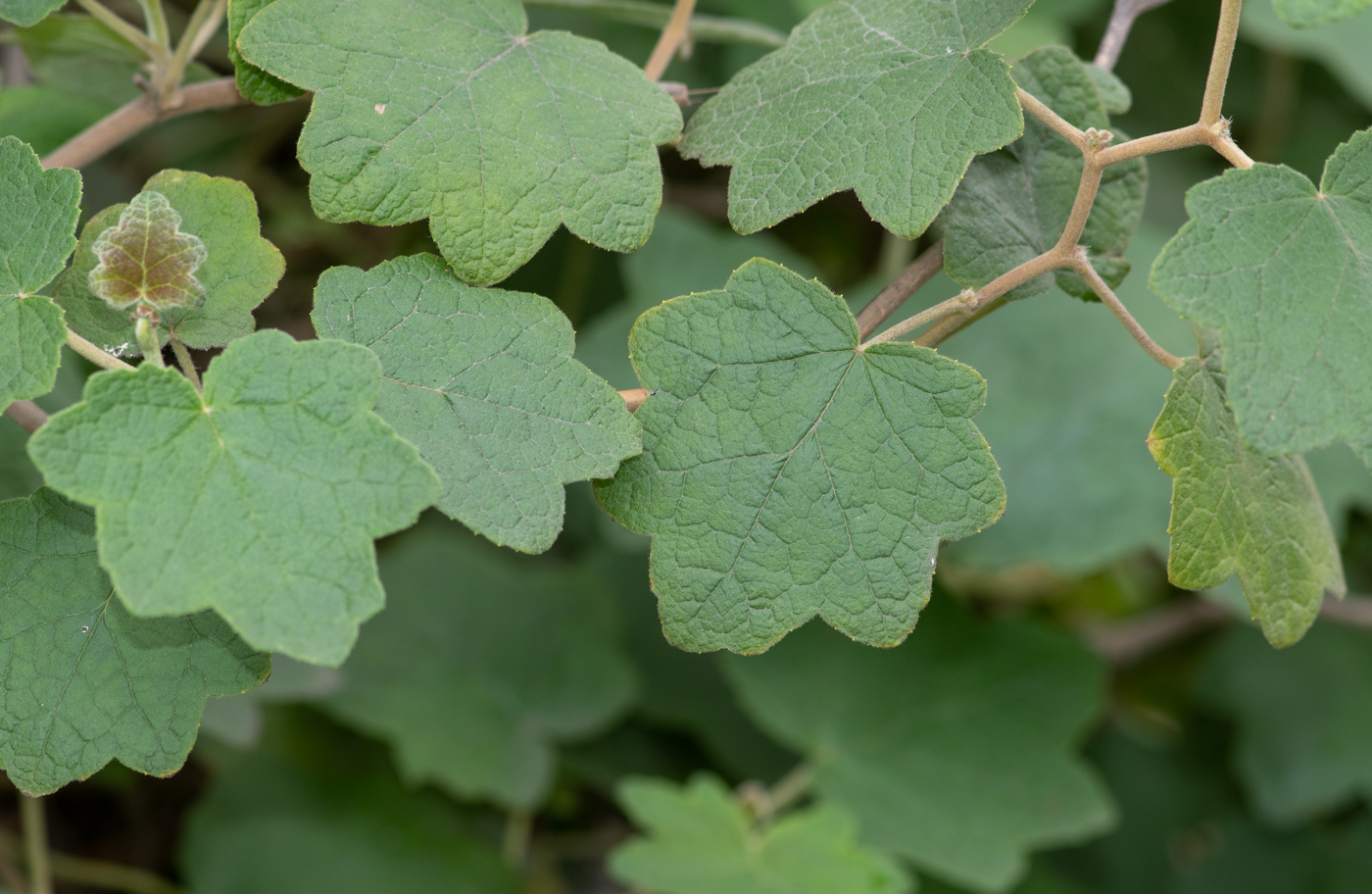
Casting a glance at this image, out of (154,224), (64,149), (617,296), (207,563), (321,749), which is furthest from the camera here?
(617,296)

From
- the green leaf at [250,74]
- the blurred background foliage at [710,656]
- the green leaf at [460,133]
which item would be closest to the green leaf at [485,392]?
the green leaf at [460,133]

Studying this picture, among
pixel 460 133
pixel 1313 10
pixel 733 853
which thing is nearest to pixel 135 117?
pixel 460 133

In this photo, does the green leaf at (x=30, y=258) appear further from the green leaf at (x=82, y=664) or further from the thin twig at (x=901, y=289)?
the thin twig at (x=901, y=289)

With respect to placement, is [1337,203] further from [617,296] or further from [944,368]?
[617,296]

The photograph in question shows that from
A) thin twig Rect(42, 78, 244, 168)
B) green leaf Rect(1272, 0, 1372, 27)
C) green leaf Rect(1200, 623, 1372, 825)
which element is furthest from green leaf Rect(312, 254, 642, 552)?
green leaf Rect(1200, 623, 1372, 825)

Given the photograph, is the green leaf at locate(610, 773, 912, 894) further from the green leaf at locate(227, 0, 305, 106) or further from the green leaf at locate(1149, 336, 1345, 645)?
the green leaf at locate(227, 0, 305, 106)

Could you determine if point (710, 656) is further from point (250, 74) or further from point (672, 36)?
point (250, 74)

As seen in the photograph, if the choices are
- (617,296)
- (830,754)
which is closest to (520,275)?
(617,296)
